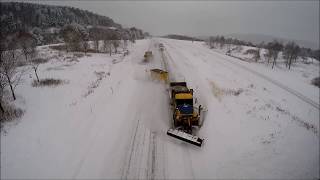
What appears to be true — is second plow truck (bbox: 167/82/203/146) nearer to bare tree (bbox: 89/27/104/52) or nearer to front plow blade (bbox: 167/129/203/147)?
front plow blade (bbox: 167/129/203/147)

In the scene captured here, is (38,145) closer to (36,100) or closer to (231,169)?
(36,100)

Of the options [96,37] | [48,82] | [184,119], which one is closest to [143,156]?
[184,119]

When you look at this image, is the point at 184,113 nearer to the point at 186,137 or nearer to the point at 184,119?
the point at 184,119

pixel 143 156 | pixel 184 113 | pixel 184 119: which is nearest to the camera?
pixel 143 156

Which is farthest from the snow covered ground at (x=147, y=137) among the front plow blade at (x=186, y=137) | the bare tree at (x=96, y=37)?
the bare tree at (x=96, y=37)

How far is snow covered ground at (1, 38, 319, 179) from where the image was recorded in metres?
9.93

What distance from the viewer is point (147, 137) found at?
1262 cm

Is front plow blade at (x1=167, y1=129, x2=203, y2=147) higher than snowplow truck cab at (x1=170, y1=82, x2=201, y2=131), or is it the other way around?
snowplow truck cab at (x1=170, y1=82, x2=201, y2=131)

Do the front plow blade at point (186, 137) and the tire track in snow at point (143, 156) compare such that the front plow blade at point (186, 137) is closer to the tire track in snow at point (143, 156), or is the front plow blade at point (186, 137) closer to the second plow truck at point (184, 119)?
the second plow truck at point (184, 119)

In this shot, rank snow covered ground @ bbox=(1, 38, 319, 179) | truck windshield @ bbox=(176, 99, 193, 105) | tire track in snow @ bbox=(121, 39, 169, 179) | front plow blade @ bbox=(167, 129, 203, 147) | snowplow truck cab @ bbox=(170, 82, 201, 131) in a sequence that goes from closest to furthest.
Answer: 1. tire track in snow @ bbox=(121, 39, 169, 179)
2. snow covered ground @ bbox=(1, 38, 319, 179)
3. front plow blade @ bbox=(167, 129, 203, 147)
4. snowplow truck cab @ bbox=(170, 82, 201, 131)
5. truck windshield @ bbox=(176, 99, 193, 105)

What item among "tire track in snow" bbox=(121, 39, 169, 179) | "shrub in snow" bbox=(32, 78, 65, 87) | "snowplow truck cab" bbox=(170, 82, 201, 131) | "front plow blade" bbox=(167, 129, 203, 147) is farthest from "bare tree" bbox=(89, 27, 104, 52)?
"front plow blade" bbox=(167, 129, 203, 147)

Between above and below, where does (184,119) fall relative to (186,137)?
above

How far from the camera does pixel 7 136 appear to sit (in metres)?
11.9

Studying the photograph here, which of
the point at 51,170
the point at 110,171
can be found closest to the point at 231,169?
the point at 110,171
